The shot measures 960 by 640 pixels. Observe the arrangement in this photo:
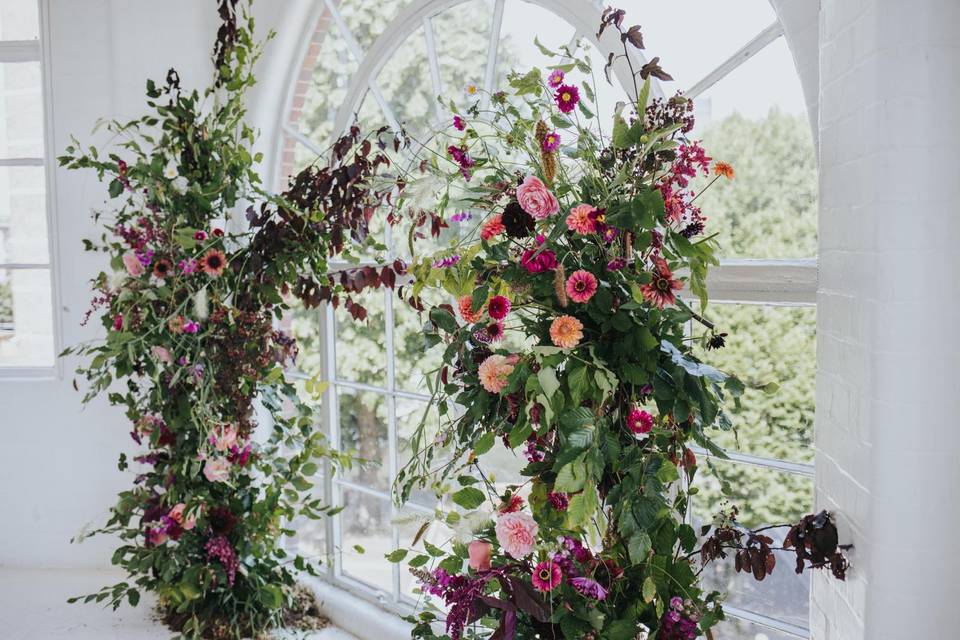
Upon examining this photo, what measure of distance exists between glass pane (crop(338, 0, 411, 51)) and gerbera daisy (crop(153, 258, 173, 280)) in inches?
41.8

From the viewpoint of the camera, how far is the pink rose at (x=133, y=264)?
2.86 m

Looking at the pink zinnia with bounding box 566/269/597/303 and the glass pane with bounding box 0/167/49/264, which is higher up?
the glass pane with bounding box 0/167/49/264

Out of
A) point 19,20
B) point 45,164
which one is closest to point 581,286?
point 45,164

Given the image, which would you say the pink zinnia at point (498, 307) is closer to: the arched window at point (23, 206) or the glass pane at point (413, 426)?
the glass pane at point (413, 426)

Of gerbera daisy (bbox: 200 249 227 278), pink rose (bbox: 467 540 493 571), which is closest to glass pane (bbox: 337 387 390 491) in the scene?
gerbera daisy (bbox: 200 249 227 278)

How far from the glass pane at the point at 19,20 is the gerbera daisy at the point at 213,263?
6.46 feet

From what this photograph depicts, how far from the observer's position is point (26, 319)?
4117 mm

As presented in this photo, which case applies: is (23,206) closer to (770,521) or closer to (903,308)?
(770,521)

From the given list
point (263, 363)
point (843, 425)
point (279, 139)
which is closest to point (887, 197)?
point (843, 425)

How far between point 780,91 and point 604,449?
1.00 m

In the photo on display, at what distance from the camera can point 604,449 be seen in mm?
1613

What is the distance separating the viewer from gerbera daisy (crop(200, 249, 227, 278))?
280cm

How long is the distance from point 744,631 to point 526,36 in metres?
1.79

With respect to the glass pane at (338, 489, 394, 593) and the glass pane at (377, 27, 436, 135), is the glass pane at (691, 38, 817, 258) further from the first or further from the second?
the glass pane at (338, 489, 394, 593)
